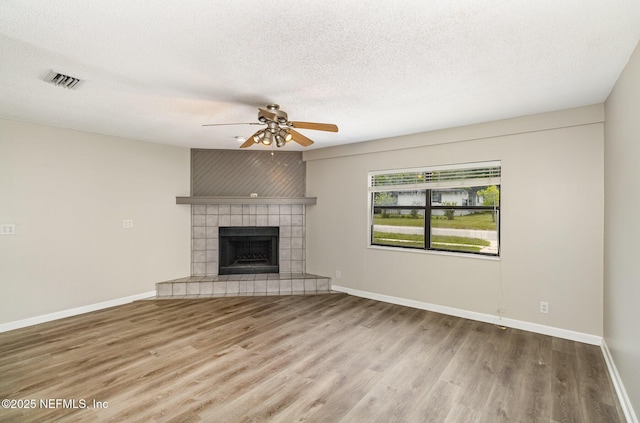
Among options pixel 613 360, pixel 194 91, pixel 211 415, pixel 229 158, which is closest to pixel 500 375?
pixel 613 360

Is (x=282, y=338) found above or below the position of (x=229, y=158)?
below

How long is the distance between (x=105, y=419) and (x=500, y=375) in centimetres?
295

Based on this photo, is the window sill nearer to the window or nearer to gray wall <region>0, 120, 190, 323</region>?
the window

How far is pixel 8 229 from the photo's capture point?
334 centimetres

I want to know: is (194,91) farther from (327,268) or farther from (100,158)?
(327,268)

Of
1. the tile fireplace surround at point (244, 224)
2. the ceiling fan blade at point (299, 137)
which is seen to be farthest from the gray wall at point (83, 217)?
the ceiling fan blade at point (299, 137)

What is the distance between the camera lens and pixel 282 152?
17.4 ft

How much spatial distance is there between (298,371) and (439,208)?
281 cm

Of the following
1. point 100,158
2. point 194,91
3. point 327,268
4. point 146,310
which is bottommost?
point 146,310

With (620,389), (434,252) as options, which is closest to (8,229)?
(434,252)

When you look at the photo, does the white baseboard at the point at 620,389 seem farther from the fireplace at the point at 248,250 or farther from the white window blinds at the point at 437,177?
the fireplace at the point at 248,250

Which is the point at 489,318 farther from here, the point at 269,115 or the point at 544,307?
the point at 269,115

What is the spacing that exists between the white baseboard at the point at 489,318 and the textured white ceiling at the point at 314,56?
7.68ft

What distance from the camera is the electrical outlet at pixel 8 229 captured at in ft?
10.8
